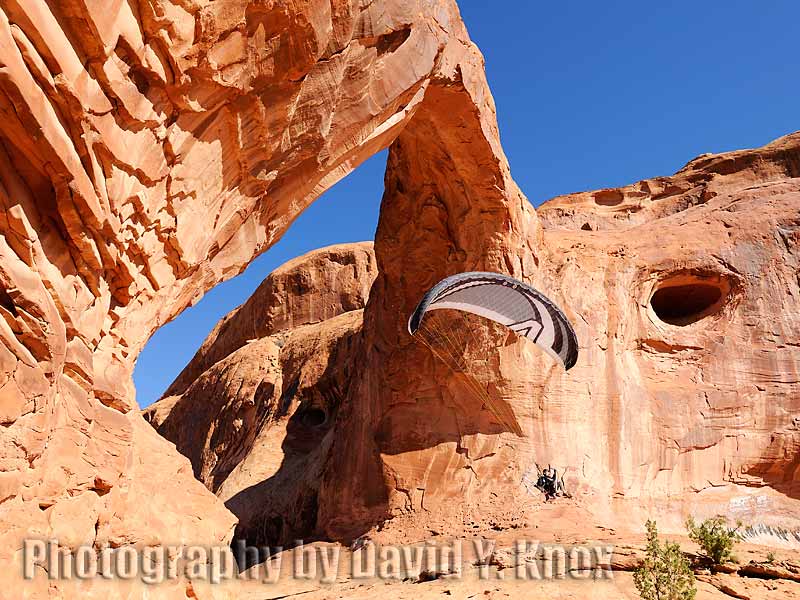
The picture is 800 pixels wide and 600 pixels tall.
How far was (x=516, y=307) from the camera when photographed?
13.0 m

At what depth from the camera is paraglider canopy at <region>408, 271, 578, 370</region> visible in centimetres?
1249

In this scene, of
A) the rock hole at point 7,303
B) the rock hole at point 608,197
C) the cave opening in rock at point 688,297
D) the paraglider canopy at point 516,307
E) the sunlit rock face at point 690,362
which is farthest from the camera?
the rock hole at point 608,197

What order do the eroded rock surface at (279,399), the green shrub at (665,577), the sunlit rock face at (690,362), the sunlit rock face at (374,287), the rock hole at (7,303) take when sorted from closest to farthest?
the rock hole at (7,303), the sunlit rock face at (374,287), the green shrub at (665,577), the sunlit rock face at (690,362), the eroded rock surface at (279,399)

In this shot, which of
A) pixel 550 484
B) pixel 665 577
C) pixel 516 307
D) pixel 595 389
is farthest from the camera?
pixel 595 389

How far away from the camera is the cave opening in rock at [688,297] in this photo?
16125 mm

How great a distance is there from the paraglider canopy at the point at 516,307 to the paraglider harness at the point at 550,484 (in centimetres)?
196

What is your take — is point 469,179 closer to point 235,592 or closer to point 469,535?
point 469,535

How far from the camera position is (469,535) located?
1245 cm

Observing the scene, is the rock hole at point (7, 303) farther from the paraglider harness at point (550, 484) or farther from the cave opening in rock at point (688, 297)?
the cave opening in rock at point (688, 297)

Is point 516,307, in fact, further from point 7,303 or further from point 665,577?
point 7,303

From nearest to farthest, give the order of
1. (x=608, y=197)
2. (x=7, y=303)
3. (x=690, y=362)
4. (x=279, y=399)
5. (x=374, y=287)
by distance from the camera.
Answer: (x=7, y=303), (x=690, y=362), (x=374, y=287), (x=608, y=197), (x=279, y=399)

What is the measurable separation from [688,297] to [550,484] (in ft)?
22.0

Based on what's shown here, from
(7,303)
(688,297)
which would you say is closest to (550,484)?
(688,297)

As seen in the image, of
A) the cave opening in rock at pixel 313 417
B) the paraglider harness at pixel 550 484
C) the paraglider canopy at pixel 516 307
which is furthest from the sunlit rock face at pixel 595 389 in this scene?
the cave opening in rock at pixel 313 417
